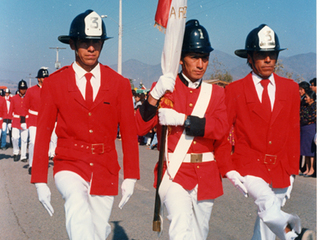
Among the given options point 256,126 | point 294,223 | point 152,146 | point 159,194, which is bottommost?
point 152,146

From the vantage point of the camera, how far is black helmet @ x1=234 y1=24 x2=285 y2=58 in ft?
14.5

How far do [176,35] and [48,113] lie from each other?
1311 mm

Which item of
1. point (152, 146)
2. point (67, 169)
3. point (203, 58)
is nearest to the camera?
point (67, 169)

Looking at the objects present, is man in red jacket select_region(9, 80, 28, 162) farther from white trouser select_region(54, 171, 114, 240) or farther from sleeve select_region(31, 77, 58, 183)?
white trouser select_region(54, 171, 114, 240)

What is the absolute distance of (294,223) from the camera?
409cm

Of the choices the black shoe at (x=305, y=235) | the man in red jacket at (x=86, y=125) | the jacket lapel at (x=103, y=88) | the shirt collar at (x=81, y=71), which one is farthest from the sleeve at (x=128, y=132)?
the black shoe at (x=305, y=235)

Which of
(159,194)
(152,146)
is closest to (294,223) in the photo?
(159,194)

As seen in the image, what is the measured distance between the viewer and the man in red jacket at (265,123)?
4.36 m

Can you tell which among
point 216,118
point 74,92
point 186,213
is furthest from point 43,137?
point 216,118

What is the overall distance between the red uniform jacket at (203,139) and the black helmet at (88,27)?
79 cm

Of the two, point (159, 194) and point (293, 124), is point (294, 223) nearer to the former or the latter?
point (293, 124)

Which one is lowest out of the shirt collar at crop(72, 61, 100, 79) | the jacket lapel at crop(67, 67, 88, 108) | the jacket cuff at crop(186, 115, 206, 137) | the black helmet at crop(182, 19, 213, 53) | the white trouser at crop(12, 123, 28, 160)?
the white trouser at crop(12, 123, 28, 160)

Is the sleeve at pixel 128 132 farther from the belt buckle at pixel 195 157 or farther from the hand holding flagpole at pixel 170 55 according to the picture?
the belt buckle at pixel 195 157

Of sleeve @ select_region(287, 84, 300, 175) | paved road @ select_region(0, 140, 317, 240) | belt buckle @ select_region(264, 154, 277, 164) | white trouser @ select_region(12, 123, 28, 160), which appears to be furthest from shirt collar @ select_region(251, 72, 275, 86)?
white trouser @ select_region(12, 123, 28, 160)
